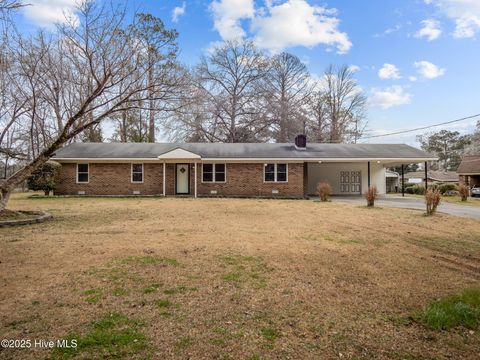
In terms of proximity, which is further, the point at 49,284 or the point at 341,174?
the point at 341,174

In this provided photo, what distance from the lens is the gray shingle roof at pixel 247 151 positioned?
68.8 feet

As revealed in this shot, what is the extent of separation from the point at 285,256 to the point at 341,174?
66.1 ft

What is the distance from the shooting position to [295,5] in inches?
587

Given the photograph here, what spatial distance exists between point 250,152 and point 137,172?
7202 millimetres

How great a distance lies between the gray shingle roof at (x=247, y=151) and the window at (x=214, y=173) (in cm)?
71

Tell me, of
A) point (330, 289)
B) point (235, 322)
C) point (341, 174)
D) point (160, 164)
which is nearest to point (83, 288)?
point (235, 322)

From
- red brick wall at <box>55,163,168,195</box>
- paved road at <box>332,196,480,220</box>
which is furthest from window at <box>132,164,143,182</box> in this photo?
paved road at <box>332,196,480,220</box>

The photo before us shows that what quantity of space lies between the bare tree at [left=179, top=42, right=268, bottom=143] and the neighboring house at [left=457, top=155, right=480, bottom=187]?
2050 centimetres

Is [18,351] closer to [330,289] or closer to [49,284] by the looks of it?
[49,284]

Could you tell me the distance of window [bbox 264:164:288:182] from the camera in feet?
69.1

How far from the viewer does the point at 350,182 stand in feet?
81.8

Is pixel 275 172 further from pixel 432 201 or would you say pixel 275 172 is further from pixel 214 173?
pixel 432 201

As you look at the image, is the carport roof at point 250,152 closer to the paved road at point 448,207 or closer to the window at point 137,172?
the window at point 137,172

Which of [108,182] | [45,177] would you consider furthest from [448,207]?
[45,177]
